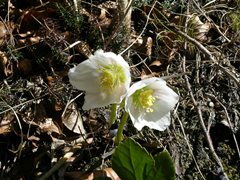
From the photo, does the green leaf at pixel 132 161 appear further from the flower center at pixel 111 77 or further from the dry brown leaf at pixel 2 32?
the dry brown leaf at pixel 2 32

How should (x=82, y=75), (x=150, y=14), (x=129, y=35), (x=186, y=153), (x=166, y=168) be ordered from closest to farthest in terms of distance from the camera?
(x=166, y=168) < (x=82, y=75) < (x=186, y=153) < (x=129, y=35) < (x=150, y=14)

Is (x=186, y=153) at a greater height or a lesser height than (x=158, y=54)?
lesser

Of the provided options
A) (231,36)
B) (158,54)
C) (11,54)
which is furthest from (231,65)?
(11,54)

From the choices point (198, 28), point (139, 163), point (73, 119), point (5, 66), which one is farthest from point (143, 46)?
point (139, 163)

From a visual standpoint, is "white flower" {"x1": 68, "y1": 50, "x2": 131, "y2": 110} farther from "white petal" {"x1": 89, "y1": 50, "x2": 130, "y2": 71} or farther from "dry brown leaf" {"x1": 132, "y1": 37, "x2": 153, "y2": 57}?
"dry brown leaf" {"x1": 132, "y1": 37, "x2": 153, "y2": 57}

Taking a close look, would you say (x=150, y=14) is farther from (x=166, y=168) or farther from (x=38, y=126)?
(x=166, y=168)

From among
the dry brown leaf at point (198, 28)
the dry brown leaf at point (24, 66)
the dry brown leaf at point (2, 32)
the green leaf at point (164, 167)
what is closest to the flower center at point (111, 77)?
the green leaf at point (164, 167)

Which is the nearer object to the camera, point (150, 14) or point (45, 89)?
point (45, 89)
